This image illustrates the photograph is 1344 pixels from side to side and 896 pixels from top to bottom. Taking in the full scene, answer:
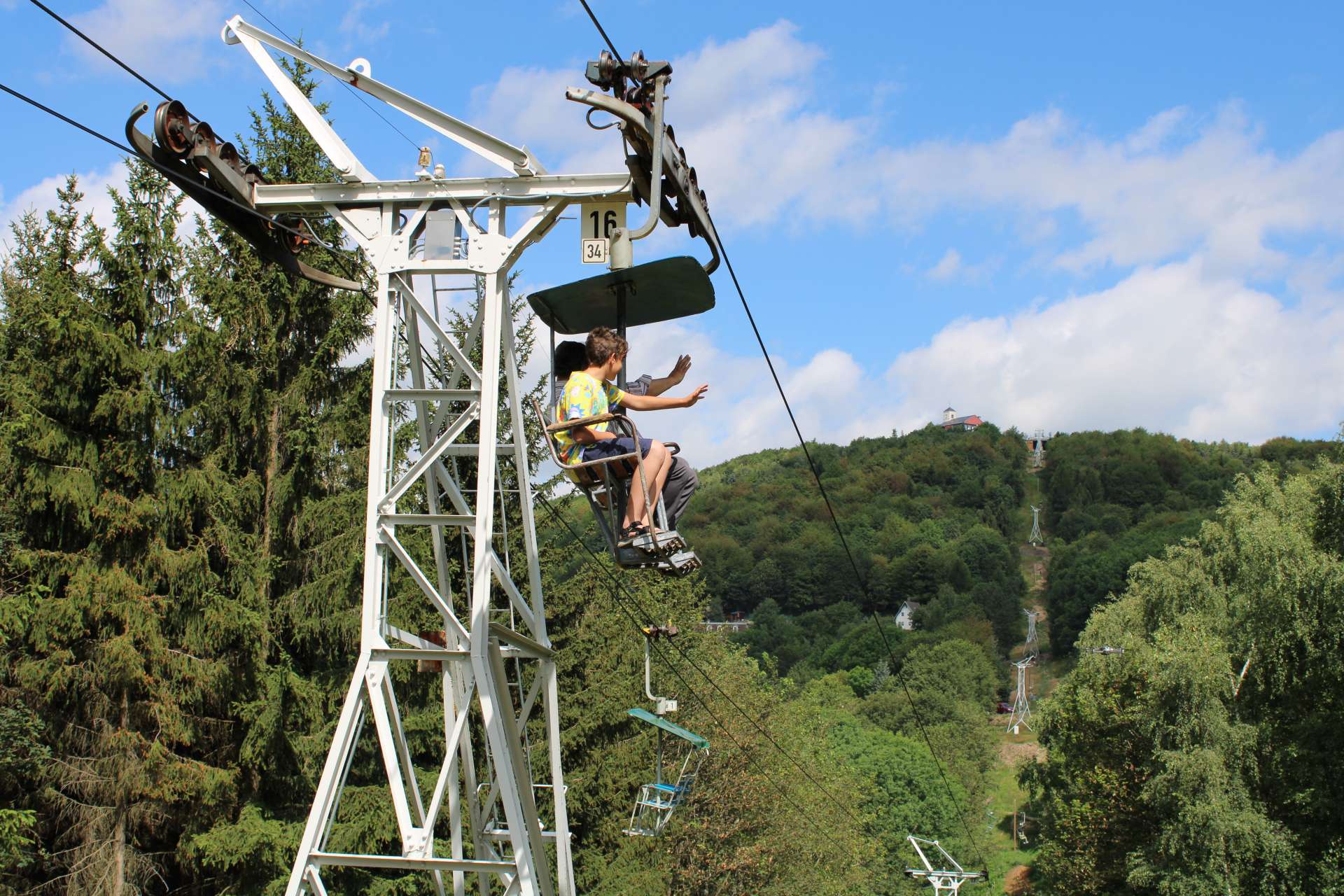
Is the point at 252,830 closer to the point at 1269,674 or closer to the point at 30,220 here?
the point at 30,220

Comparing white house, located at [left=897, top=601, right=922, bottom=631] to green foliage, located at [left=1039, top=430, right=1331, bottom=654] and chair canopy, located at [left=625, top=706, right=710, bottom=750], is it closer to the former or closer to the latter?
green foliage, located at [left=1039, top=430, right=1331, bottom=654]

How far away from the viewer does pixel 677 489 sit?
7652mm

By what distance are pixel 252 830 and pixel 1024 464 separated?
451ft

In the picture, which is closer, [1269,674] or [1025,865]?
[1269,674]

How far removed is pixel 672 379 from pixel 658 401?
365mm

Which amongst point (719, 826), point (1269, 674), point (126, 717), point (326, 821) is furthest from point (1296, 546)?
point (326, 821)

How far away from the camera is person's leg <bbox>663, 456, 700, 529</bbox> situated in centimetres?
765

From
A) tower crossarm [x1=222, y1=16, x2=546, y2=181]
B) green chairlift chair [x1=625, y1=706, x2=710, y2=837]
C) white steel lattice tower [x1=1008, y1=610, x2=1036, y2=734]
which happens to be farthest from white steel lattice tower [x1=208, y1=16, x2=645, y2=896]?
white steel lattice tower [x1=1008, y1=610, x2=1036, y2=734]

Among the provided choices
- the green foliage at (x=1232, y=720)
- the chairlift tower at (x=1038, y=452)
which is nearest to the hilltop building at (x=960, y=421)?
the chairlift tower at (x=1038, y=452)

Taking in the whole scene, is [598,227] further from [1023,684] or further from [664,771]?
[1023,684]

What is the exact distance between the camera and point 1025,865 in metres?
52.2

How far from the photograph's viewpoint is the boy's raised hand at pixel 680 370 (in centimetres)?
771

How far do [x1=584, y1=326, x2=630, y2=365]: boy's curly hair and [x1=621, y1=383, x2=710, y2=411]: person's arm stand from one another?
0.26 m

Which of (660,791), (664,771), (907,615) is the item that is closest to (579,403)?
(660,791)
